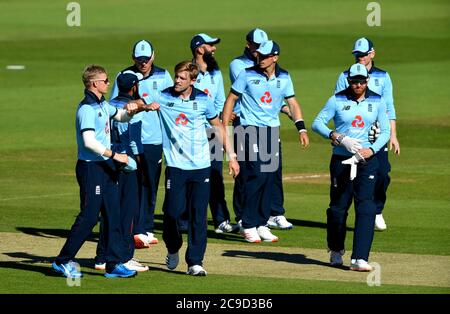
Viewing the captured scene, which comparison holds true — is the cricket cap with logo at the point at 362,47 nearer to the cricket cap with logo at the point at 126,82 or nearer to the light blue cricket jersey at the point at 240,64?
the light blue cricket jersey at the point at 240,64

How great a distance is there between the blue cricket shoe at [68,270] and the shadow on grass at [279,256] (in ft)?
8.52

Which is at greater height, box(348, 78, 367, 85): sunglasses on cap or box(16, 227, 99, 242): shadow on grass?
box(348, 78, 367, 85): sunglasses on cap

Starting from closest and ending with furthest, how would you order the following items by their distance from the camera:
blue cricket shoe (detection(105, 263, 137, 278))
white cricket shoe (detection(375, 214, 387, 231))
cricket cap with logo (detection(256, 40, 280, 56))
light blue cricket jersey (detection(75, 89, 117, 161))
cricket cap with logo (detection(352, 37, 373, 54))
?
light blue cricket jersey (detection(75, 89, 117, 161)) < blue cricket shoe (detection(105, 263, 137, 278)) < cricket cap with logo (detection(256, 40, 280, 56)) < cricket cap with logo (detection(352, 37, 373, 54)) < white cricket shoe (detection(375, 214, 387, 231))

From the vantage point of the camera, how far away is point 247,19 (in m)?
58.5

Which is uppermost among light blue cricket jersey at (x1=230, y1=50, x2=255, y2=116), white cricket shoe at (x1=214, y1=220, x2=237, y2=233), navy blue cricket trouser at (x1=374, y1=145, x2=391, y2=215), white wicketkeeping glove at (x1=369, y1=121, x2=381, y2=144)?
light blue cricket jersey at (x1=230, y1=50, x2=255, y2=116)

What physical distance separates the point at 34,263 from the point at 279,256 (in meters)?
3.13

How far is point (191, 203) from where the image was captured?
16188mm

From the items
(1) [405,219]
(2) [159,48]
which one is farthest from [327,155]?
(2) [159,48]

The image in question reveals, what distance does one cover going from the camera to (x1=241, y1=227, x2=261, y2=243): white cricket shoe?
1905cm

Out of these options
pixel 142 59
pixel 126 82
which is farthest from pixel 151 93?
pixel 126 82

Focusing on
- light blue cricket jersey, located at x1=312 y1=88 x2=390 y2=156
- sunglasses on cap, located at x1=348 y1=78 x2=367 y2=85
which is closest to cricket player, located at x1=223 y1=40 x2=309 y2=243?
light blue cricket jersey, located at x1=312 y1=88 x2=390 y2=156

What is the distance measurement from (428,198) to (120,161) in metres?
8.31

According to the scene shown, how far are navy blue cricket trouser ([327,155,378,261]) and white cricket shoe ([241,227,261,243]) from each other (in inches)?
87.6

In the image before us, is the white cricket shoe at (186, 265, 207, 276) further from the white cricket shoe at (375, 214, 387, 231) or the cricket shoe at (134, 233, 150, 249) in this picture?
the white cricket shoe at (375, 214, 387, 231)
